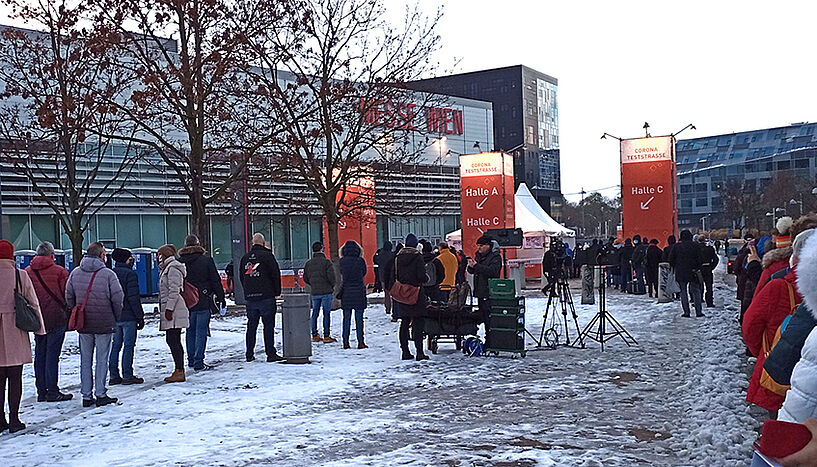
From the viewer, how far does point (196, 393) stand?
1023cm

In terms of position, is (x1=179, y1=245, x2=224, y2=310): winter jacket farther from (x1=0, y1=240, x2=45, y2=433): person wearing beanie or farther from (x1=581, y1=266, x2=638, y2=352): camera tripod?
(x1=581, y1=266, x2=638, y2=352): camera tripod

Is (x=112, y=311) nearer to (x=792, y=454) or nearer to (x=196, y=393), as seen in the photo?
(x=196, y=393)

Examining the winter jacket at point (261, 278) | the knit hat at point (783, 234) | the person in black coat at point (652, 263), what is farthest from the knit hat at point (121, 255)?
the person in black coat at point (652, 263)

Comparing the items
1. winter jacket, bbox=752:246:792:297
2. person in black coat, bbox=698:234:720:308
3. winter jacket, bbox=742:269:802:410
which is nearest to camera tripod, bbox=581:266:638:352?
person in black coat, bbox=698:234:720:308

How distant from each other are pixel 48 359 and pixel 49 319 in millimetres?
513

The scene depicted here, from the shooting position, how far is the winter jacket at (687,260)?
1800 centimetres

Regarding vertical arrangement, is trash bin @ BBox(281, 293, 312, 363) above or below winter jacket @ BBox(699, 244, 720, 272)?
below

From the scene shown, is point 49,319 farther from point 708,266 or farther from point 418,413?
point 708,266

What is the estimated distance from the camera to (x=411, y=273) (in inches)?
498

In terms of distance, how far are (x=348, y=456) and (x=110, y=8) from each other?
12925 mm

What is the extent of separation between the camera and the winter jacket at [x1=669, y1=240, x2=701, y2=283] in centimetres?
1800

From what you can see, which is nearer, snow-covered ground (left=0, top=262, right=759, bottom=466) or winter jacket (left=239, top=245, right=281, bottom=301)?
snow-covered ground (left=0, top=262, right=759, bottom=466)

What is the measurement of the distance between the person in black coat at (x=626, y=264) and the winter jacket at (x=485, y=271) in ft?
44.1

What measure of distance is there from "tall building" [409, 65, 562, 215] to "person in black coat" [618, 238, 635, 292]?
62.3m
